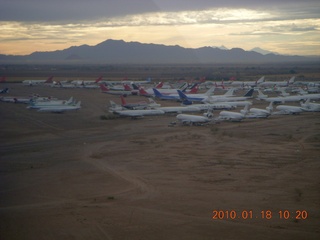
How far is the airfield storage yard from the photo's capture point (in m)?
15.5

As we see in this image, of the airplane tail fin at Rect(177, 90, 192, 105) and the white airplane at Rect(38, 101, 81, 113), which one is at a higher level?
the airplane tail fin at Rect(177, 90, 192, 105)

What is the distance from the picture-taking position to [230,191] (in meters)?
20.8

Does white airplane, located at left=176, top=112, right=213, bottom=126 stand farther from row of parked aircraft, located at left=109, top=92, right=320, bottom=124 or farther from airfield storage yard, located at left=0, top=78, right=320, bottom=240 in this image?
airfield storage yard, located at left=0, top=78, right=320, bottom=240

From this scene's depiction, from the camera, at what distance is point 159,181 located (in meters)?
23.3

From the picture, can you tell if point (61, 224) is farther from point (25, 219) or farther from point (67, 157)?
point (67, 157)

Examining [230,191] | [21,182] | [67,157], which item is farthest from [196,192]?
[67,157]

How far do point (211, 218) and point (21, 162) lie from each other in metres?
16.7
